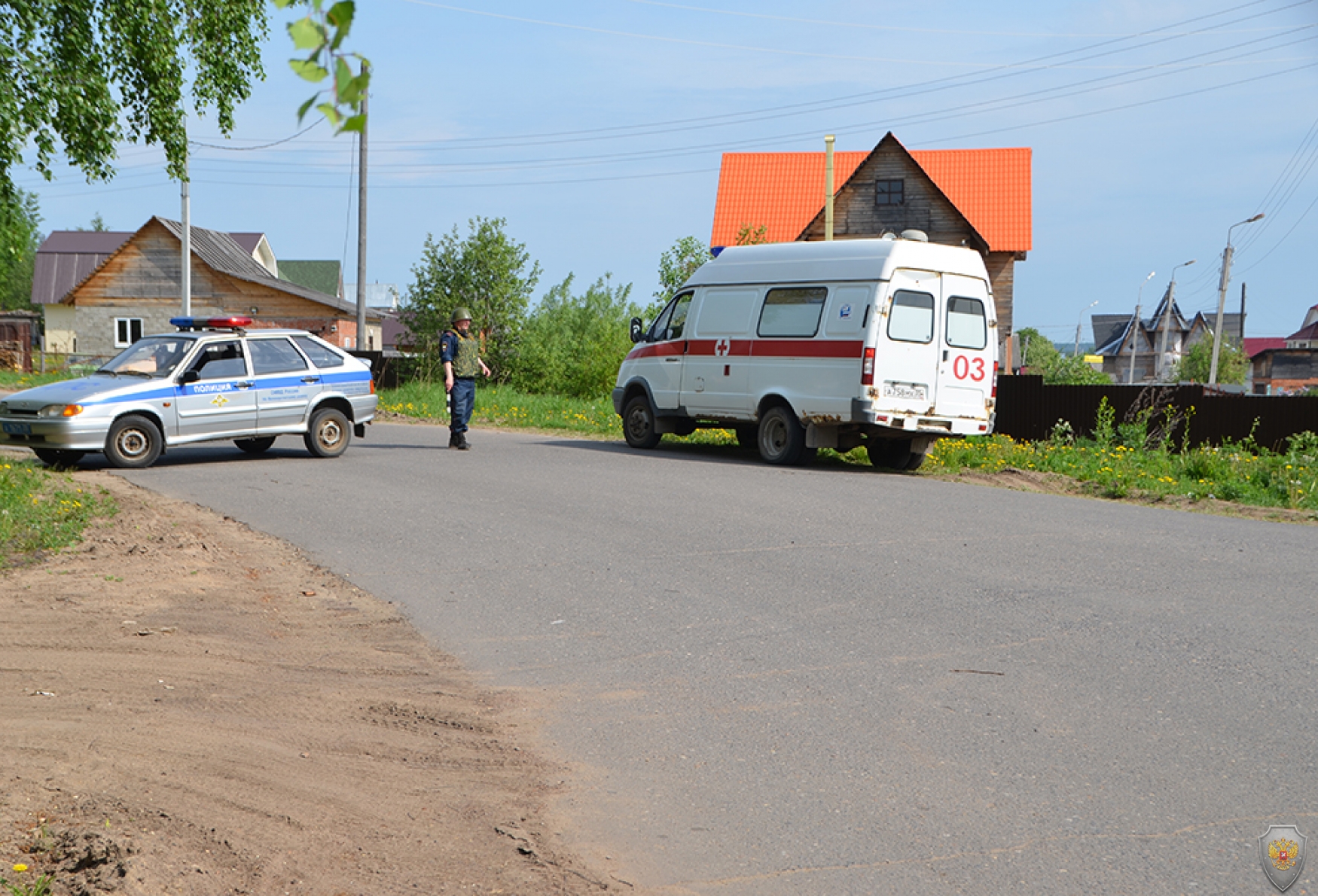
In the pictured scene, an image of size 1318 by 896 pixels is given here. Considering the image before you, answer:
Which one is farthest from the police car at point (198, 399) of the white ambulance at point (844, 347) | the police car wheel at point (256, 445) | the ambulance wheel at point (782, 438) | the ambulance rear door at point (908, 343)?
the ambulance rear door at point (908, 343)

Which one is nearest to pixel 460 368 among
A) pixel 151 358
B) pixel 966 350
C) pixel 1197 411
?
Result: pixel 151 358

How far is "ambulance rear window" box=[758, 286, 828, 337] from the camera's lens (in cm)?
1620

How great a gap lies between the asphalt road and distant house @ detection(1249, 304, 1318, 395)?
9266 cm

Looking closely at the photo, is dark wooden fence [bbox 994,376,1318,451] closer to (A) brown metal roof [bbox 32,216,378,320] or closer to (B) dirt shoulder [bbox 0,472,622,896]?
(B) dirt shoulder [bbox 0,472,622,896]

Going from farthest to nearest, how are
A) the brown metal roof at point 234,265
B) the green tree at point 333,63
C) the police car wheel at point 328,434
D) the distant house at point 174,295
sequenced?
1. the distant house at point 174,295
2. the brown metal roof at point 234,265
3. the police car wheel at point 328,434
4. the green tree at point 333,63

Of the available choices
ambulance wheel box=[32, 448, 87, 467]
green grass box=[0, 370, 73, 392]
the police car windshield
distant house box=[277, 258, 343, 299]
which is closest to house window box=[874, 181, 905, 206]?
green grass box=[0, 370, 73, 392]

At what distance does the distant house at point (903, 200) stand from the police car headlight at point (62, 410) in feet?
107

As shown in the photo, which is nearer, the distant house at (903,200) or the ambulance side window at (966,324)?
the ambulance side window at (966,324)

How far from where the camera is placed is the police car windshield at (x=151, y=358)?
50.6 feet

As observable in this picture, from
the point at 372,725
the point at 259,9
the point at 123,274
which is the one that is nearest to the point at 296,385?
the point at 259,9

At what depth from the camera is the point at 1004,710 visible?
5.54 meters

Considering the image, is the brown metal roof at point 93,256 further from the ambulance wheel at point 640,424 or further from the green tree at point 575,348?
the ambulance wheel at point 640,424

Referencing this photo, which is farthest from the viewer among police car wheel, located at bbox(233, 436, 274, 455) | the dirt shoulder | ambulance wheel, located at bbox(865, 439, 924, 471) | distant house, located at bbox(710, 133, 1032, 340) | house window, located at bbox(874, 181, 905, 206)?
house window, located at bbox(874, 181, 905, 206)

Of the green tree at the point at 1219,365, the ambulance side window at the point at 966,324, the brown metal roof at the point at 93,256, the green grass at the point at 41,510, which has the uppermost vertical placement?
the brown metal roof at the point at 93,256
